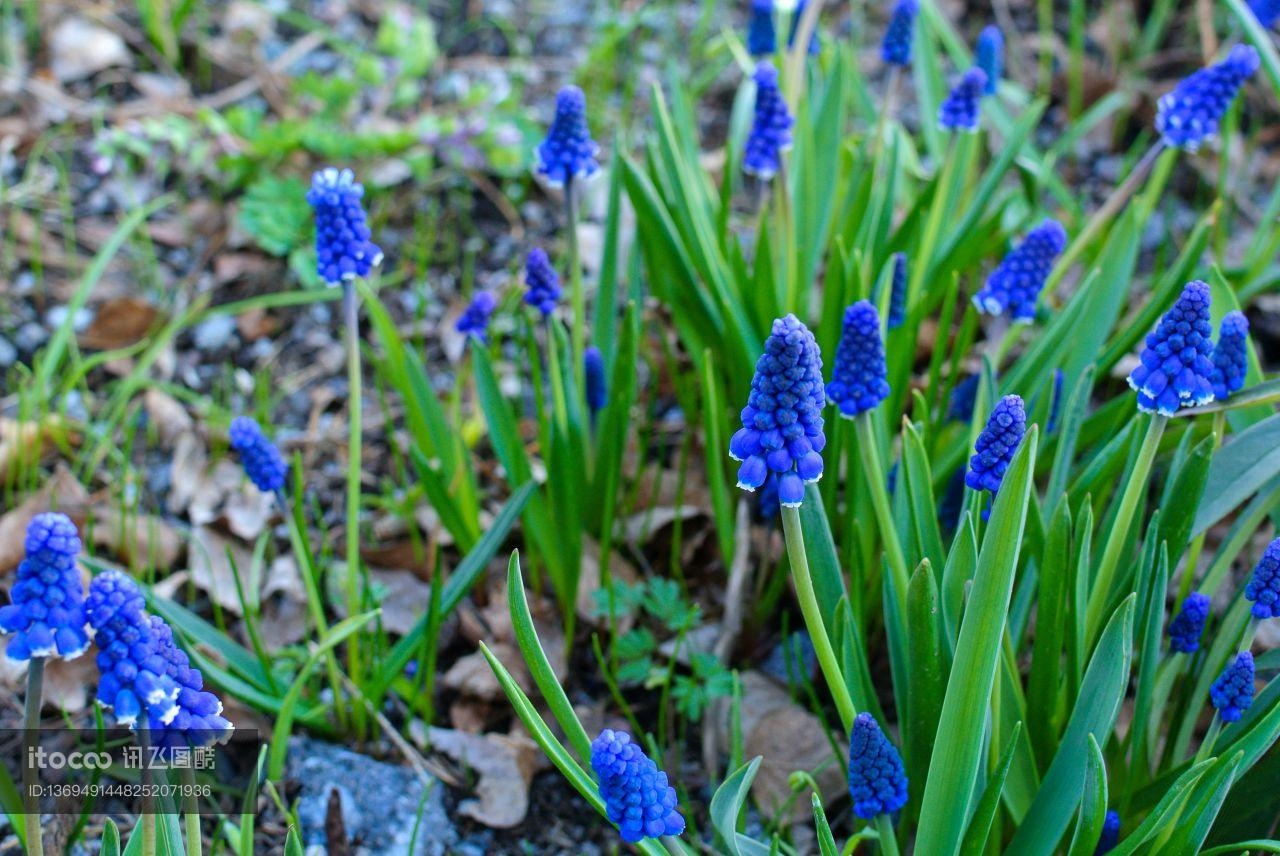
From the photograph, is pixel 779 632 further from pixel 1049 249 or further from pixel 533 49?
pixel 533 49

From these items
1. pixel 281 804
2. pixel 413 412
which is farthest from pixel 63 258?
pixel 281 804

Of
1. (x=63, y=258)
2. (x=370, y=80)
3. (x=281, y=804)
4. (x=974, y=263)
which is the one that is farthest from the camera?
(x=370, y=80)

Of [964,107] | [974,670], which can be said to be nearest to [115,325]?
[964,107]

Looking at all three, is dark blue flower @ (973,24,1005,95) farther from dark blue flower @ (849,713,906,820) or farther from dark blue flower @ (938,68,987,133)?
dark blue flower @ (849,713,906,820)

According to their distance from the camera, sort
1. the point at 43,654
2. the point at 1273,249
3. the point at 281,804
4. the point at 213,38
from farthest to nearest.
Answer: the point at 213,38
the point at 1273,249
the point at 281,804
the point at 43,654

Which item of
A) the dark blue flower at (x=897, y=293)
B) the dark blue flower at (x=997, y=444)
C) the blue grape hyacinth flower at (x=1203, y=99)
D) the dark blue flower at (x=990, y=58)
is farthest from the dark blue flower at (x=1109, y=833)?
the dark blue flower at (x=990, y=58)

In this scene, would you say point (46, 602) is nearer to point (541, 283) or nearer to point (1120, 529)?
point (541, 283)

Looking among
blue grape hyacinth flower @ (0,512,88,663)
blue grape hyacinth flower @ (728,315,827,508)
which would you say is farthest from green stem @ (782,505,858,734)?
blue grape hyacinth flower @ (0,512,88,663)

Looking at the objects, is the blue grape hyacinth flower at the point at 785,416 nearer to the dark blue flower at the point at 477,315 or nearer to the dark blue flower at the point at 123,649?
the dark blue flower at the point at 123,649
